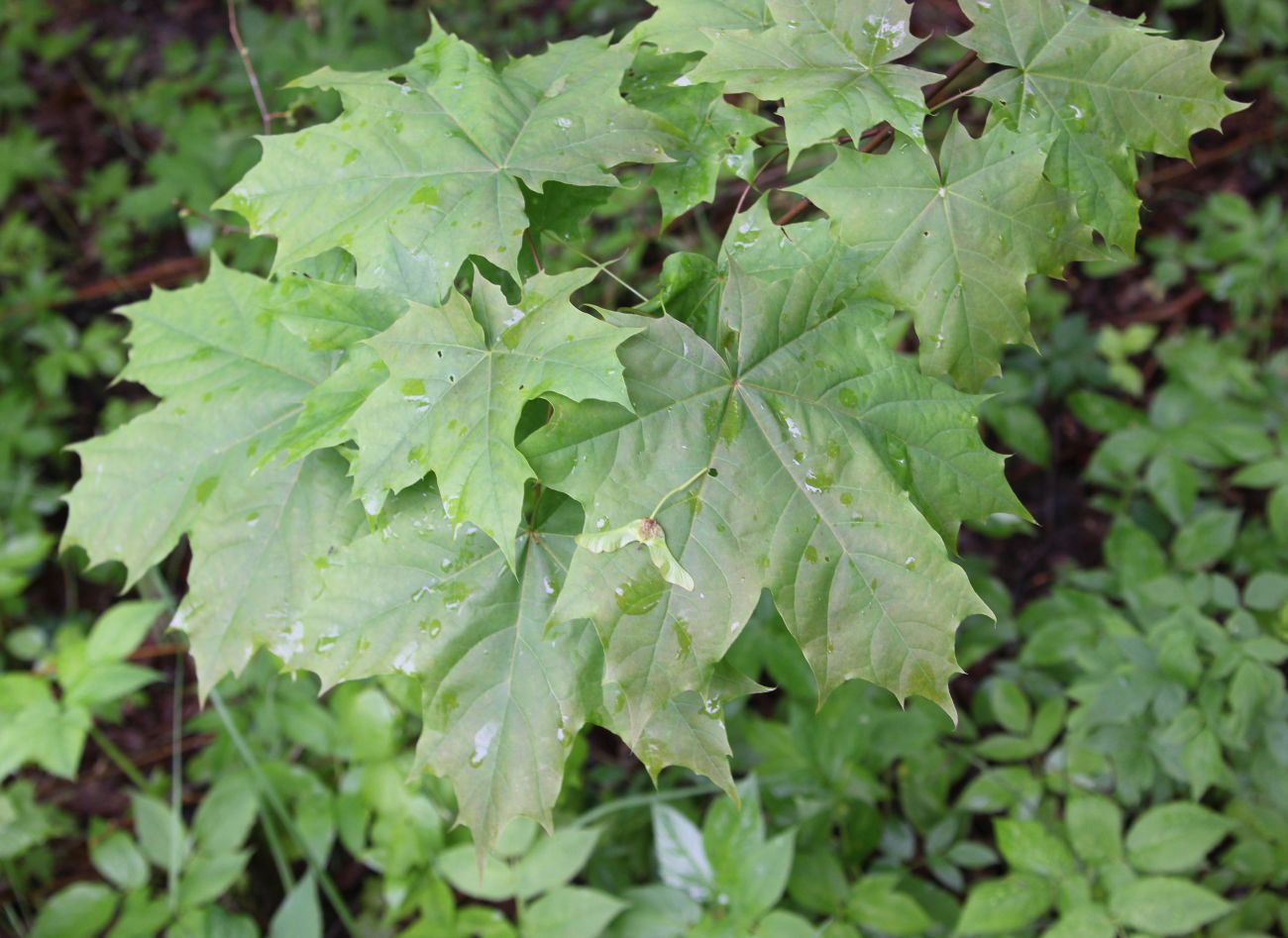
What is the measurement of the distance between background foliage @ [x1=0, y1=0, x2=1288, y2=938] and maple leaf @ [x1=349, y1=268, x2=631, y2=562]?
22cm

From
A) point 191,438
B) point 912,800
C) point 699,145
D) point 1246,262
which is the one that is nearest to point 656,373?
point 699,145

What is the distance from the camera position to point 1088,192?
1.49 metres

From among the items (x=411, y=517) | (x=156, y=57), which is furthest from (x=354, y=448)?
(x=156, y=57)

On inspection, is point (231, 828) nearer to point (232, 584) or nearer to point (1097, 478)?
point (232, 584)

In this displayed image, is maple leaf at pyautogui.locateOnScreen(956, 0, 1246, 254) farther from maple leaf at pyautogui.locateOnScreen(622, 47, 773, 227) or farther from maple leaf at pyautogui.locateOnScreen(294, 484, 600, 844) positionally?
maple leaf at pyautogui.locateOnScreen(294, 484, 600, 844)

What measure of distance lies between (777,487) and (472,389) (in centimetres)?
47

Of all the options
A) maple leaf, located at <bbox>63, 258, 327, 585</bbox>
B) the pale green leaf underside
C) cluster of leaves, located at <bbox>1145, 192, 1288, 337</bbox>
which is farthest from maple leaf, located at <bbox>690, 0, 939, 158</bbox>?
cluster of leaves, located at <bbox>1145, 192, 1288, 337</bbox>

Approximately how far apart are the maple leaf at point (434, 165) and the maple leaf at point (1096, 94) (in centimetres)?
56

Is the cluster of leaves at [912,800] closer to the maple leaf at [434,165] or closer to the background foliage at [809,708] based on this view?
the background foliage at [809,708]

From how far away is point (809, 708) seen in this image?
2846 mm

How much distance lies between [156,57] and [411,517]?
5578 mm

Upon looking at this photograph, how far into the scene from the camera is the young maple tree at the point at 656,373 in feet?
4.38

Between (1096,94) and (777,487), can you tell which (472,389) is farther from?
(1096,94)

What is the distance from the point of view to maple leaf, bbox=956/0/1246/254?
1479 millimetres
